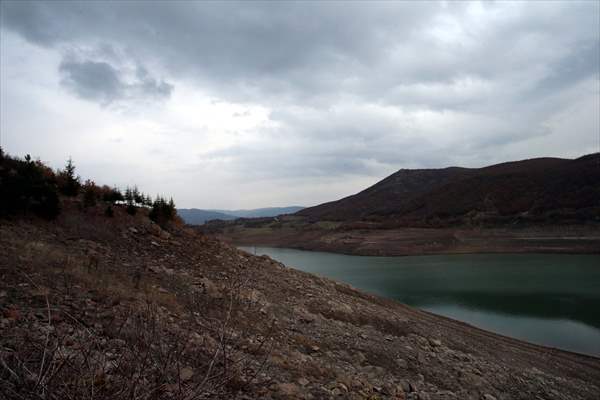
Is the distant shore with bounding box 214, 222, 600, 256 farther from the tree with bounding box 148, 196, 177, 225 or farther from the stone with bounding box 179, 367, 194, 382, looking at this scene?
the stone with bounding box 179, 367, 194, 382

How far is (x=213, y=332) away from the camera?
5.88 metres

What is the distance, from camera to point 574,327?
620 inches

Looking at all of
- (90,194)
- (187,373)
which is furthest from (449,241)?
(187,373)

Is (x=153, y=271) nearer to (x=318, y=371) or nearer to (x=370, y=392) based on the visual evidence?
(x=318, y=371)

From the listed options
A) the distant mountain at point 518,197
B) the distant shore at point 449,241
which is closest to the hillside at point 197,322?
the distant shore at point 449,241

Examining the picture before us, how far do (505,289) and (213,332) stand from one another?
23.6 metres

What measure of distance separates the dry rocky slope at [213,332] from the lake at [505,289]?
3175mm

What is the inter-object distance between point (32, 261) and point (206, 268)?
4.71m

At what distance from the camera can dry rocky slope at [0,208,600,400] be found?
9.78ft

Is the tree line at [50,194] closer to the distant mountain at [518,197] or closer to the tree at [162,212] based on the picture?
the tree at [162,212]

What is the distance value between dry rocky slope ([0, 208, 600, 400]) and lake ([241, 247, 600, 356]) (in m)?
3.18

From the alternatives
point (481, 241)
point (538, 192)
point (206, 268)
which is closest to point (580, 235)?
point (481, 241)

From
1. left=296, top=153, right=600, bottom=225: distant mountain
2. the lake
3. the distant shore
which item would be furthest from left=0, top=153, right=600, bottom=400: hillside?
left=296, top=153, right=600, bottom=225: distant mountain

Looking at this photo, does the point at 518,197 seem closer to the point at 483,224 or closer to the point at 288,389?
the point at 483,224
